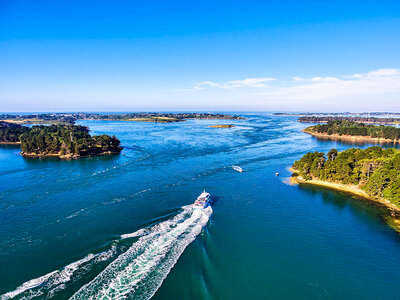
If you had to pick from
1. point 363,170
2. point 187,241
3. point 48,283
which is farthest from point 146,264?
point 363,170

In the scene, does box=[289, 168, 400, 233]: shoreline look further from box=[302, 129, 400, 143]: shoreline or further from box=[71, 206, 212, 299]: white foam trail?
box=[302, 129, 400, 143]: shoreline

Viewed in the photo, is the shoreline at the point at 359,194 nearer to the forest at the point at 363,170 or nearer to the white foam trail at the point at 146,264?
the forest at the point at 363,170

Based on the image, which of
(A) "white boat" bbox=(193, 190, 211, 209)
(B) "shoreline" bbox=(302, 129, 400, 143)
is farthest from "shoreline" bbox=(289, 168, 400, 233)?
(B) "shoreline" bbox=(302, 129, 400, 143)

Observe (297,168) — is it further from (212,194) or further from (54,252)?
(54,252)

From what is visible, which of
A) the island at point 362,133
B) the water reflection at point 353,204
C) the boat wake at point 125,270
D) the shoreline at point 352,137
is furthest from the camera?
the shoreline at point 352,137

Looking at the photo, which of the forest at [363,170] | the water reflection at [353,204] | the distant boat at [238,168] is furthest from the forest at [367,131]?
the distant boat at [238,168]

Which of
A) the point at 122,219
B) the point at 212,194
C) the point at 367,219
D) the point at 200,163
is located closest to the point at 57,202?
the point at 122,219

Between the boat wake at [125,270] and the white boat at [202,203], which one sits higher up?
the white boat at [202,203]
